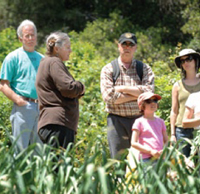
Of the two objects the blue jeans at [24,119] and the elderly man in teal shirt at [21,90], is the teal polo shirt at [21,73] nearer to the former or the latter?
the elderly man in teal shirt at [21,90]

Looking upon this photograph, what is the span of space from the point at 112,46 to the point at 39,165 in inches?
407

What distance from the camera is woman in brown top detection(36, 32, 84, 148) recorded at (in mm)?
4270

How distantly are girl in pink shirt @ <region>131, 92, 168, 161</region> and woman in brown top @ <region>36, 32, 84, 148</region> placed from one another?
0.54 meters

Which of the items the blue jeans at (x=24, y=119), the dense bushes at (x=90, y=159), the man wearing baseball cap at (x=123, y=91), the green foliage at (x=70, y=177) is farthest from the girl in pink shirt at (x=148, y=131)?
the green foliage at (x=70, y=177)

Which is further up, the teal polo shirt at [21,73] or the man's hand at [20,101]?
the teal polo shirt at [21,73]

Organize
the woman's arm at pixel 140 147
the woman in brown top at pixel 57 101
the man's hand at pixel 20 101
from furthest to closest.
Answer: the man's hand at pixel 20 101
the woman in brown top at pixel 57 101
the woman's arm at pixel 140 147

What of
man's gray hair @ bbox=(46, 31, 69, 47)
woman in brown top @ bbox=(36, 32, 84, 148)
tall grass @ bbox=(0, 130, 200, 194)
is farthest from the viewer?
man's gray hair @ bbox=(46, 31, 69, 47)

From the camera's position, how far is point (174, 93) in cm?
508

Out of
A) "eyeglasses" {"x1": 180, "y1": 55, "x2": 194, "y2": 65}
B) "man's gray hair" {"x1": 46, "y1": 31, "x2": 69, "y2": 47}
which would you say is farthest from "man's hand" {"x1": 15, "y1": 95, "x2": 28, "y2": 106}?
"eyeglasses" {"x1": 180, "y1": 55, "x2": 194, "y2": 65}

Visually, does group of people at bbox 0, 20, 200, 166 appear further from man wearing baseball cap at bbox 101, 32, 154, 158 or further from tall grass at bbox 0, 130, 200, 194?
tall grass at bbox 0, 130, 200, 194

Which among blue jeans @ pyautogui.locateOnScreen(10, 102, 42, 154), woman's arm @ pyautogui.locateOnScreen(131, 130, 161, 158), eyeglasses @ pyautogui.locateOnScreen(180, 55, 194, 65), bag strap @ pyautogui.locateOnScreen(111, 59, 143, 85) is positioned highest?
eyeglasses @ pyautogui.locateOnScreen(180, 55, 194, 65)

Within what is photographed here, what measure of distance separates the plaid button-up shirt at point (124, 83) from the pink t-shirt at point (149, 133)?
59 cm

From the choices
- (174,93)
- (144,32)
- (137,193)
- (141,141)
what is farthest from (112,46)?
(137,193)

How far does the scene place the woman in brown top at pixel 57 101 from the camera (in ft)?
14.0
